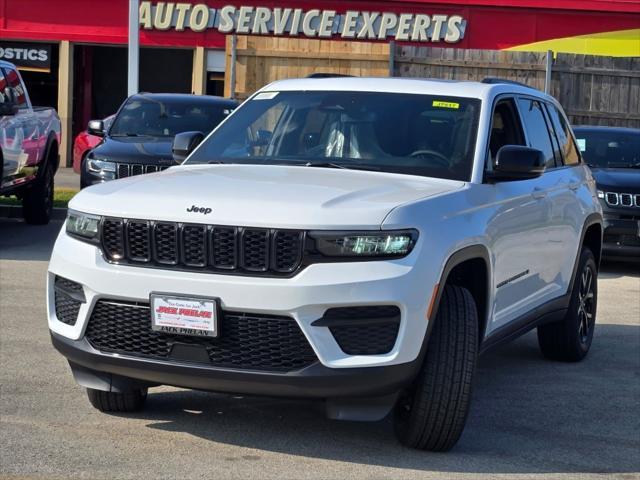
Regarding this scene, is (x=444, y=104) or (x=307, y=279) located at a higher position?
(x=444, y=104)

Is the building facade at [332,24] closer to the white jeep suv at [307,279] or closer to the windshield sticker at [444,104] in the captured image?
the windshield sticker at [444,104]

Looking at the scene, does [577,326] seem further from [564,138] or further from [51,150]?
[51,150]

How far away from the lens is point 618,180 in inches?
522

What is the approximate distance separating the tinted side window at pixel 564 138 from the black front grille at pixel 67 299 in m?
3.77

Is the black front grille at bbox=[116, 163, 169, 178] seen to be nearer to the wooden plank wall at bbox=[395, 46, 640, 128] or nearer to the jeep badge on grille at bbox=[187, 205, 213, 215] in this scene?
the jeep badge on grille at bbox=[187, 205, 213, 215]

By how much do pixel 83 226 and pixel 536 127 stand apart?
10.6ft

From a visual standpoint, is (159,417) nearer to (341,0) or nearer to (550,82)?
(550,82)

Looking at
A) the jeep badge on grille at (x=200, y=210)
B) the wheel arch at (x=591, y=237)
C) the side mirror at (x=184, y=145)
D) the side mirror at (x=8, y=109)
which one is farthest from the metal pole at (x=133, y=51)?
the jeep badge on grille at (x=200, y=210)

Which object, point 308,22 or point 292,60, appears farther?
point 308,22

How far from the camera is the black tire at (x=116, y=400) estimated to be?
6.15 meters

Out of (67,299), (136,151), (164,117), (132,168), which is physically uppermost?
(67,299)

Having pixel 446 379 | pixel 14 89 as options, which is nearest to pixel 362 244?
pixel 446 379

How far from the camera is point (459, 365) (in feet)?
18.0

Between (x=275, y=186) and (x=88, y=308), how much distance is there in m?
1.01
